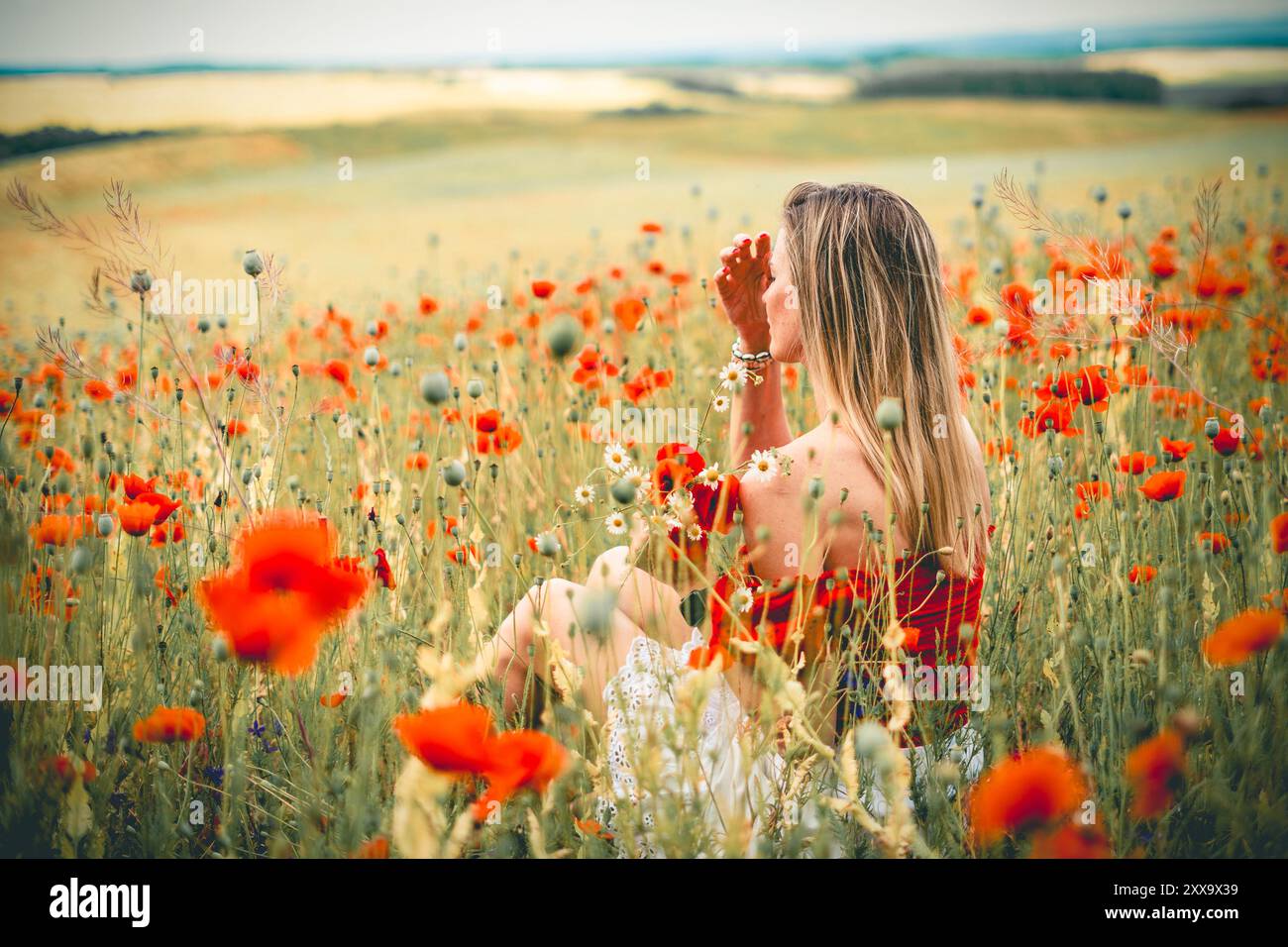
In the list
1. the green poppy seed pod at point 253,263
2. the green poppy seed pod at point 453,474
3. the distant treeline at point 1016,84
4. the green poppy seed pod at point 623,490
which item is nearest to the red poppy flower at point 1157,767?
the green poppy seed pod at point 623,490

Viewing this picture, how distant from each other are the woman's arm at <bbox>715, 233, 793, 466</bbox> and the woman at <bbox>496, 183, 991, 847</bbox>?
13 centimetres

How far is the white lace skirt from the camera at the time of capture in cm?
119

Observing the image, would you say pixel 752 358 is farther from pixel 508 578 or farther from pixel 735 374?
pixel 508 578

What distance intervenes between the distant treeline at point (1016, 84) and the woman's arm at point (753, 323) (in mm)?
13563

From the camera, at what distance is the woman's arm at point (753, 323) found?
83.1 inches

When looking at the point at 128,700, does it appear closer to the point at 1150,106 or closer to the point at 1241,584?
the point at 1241,584

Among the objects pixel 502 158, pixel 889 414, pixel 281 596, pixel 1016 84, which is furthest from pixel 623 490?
pixel 1016 84

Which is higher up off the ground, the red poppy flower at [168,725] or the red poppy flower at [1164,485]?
the red poppy flower at [1164,485]

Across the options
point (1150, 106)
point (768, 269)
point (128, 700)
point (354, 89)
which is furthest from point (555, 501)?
point (354, 89)

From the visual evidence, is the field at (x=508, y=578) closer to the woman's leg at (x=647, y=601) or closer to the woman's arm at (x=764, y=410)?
the woman's leg at (x=647, y=601)

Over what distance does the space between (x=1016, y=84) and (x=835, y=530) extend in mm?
21154

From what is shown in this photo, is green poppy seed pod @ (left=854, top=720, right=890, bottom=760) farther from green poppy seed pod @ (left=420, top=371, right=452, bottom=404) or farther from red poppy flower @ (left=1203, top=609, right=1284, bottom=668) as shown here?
green poppy seed pod @ (left=420, top=371, right=452, bottom=404)

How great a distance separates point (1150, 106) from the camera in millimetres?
16828
